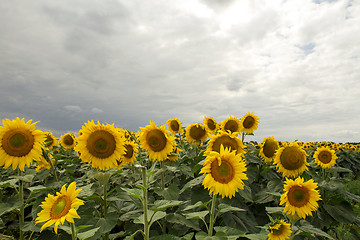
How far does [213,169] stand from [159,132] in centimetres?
209

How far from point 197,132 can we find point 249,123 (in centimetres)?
177

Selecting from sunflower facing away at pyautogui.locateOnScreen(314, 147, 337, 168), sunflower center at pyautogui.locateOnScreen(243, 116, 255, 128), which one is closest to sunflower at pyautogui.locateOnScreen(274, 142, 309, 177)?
sunflower facing away at pyautogui.locateOnScreen(314, 147, 337, 168)

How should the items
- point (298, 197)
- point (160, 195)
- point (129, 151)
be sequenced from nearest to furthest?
point (298, 197) → point (160, 195) → point (129, 151)

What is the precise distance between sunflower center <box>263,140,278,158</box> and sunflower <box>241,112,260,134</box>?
1.19 metres

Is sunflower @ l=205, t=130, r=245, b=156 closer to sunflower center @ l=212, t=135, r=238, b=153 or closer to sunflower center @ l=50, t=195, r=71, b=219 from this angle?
sunflower center @ l=212, t=135, r=238, b=153

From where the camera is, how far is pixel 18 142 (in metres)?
4.01

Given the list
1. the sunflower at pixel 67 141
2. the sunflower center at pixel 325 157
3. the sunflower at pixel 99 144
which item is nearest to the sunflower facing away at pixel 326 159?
the sunflower center at pixel 325 157

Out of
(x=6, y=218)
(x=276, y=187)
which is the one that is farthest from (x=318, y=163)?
(x=6, y=218)

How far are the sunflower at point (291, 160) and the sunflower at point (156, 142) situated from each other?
2.46m

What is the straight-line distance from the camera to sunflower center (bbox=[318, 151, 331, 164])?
682 cm

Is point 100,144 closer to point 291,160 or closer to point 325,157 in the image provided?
point 291,160

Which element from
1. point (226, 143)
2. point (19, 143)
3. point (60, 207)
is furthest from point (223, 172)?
point (19, 143)

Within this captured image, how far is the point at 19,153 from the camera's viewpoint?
13.2 ft

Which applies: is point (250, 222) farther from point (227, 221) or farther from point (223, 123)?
point (223, 123)
